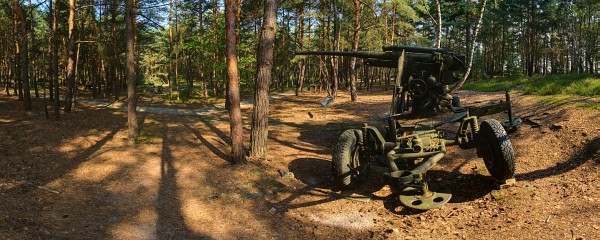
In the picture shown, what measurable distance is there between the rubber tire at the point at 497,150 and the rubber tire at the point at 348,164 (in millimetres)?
2263

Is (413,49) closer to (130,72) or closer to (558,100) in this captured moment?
(558,100)

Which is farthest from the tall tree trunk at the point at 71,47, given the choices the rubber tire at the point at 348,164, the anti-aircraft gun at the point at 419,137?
the rubber tire at the point at 348,164

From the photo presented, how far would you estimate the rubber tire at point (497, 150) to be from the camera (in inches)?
238

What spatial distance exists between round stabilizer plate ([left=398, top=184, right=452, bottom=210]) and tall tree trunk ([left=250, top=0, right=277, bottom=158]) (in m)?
4.13

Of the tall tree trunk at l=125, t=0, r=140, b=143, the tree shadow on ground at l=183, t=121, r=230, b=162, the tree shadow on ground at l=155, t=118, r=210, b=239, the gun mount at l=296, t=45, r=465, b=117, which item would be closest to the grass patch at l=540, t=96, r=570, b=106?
the gun mount at l=296, t=45, r=465, b=117

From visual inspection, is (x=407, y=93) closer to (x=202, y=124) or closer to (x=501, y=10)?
(x=202, y=124)

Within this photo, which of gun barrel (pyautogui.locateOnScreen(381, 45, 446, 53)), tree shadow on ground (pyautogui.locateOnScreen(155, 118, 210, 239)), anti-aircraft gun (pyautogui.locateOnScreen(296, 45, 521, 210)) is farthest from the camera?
gun barrel (pyautogui.locateOnScreen(381, 45, 446, 53))

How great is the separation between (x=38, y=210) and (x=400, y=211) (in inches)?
245

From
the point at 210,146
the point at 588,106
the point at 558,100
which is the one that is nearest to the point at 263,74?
the point at 210,146

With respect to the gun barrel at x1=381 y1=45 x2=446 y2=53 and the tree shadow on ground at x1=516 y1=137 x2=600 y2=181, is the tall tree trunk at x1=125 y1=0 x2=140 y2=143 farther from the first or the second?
the tree shadow on ground at x1=516 y1=137 x2=600 y2=181

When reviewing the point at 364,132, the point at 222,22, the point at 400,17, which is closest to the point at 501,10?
the point at 400,17

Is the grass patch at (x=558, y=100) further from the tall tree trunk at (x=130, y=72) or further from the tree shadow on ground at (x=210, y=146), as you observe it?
the tall tree trunk at (x=130, y=72)

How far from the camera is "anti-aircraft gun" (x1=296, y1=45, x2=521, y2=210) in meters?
6.12

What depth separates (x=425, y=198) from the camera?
6.20 meters
